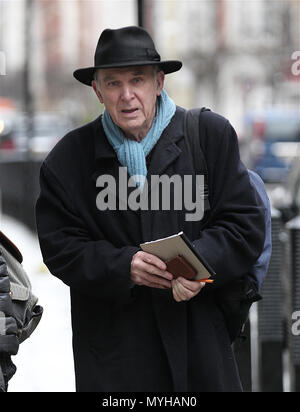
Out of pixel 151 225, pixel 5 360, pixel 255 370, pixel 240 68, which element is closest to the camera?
pixel 5 360

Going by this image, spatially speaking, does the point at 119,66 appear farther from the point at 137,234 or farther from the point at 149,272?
the point at 149,272

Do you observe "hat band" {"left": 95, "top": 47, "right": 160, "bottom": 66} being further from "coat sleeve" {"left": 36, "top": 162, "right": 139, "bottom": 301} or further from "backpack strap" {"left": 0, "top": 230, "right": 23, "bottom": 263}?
"backpack strap" {"left": 0, "top": 230, "right": 23, "bottom": 263}

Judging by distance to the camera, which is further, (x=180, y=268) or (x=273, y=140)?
(x=273, y=140)

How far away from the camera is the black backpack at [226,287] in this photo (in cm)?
326

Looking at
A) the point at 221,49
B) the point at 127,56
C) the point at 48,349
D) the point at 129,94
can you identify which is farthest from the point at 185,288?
the point at 221,49

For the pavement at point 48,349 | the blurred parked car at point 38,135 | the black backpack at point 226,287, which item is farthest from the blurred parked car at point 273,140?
the black backpack at point 226,287

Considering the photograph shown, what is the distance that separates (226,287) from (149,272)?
0.30 meters

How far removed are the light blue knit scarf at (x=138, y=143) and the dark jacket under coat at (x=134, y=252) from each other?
3 centimetres

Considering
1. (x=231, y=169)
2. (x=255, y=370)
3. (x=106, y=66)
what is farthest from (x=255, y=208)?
(x=255, y=370)

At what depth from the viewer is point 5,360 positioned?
305 cm

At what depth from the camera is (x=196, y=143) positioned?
3289 mm

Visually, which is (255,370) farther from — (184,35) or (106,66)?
(184,35)

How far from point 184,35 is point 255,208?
62.7m

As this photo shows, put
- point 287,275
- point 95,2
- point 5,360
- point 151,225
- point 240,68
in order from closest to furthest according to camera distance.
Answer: point 5,360 < point 151,225 < point 287,275 < point 240,68 < point 95,2
